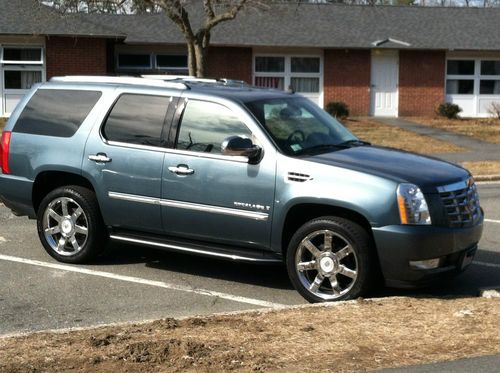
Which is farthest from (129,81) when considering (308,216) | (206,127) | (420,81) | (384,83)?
(420,81)

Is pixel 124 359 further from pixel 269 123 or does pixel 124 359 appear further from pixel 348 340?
pixel 269 123

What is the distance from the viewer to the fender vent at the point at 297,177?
657cm

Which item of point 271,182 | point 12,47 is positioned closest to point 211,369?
point 271,182

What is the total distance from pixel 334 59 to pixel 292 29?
80.5 inches

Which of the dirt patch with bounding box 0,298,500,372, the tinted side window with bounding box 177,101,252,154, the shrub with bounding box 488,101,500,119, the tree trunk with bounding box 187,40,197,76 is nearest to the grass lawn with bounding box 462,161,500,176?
the tree trunk with bounding box 187,40,197,76

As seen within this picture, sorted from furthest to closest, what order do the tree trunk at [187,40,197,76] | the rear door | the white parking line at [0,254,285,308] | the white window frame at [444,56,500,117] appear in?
the white window frame at [444,56,500,117], the tree trunk at [187,40,197,76], the rear door, the white parking line at [0,254,285,308]

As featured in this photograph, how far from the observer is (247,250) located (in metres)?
6.99

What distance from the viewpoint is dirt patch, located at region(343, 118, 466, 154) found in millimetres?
20547

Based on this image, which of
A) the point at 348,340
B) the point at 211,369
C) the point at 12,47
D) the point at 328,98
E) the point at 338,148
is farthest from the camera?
the point at 328,98

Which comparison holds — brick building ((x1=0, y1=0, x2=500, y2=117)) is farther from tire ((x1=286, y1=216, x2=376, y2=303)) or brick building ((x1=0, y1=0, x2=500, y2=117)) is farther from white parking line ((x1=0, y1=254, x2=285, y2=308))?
tire ((x1=286, y1=216, x2=376, y2=303))

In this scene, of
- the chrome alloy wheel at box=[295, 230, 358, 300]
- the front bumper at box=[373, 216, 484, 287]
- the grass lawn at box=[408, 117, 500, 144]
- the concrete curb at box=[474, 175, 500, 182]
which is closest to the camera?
the front bumper at box=[373, 216, 484, 287]

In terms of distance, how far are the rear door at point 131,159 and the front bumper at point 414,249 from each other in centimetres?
217

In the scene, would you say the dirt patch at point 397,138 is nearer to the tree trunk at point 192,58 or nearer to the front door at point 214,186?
the tree trunk at point 192,58

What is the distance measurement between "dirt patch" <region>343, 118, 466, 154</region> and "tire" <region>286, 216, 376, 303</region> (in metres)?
13.3
